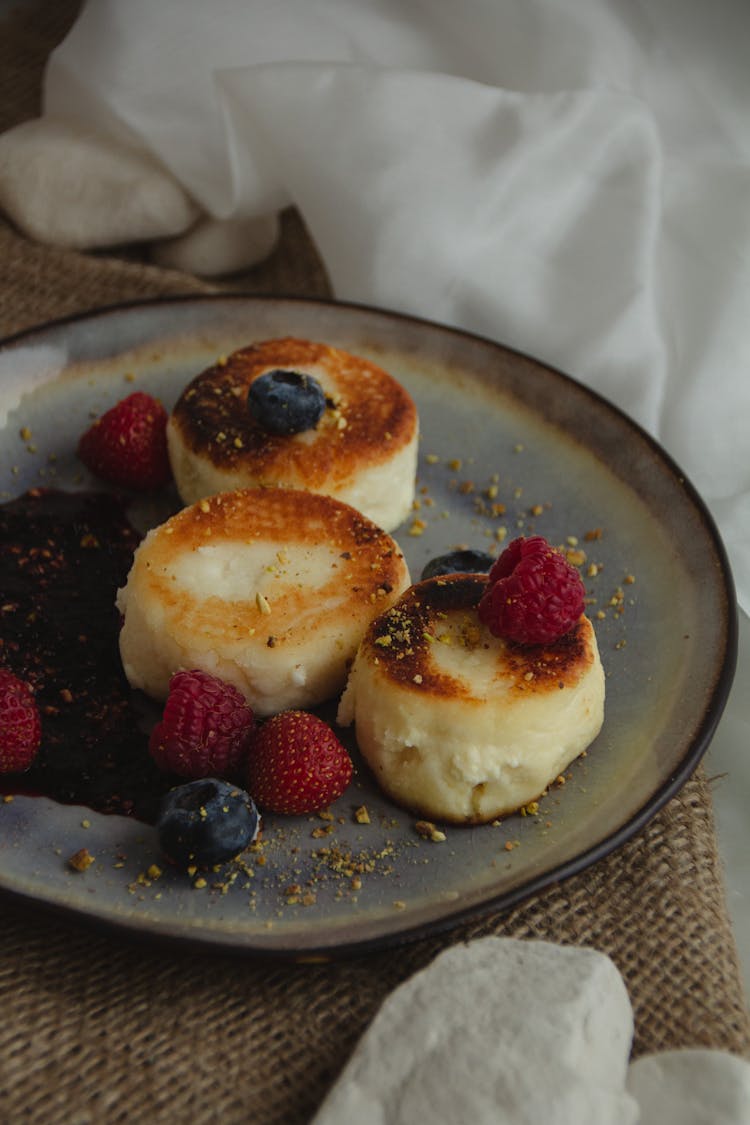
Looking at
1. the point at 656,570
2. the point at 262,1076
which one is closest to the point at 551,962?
the point at 262,1076

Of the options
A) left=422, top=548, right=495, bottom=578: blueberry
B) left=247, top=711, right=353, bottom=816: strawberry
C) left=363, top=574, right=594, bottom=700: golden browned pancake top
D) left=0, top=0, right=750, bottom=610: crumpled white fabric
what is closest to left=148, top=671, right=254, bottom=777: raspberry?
left=247, top=711, right=353, bottom=816: strawberry

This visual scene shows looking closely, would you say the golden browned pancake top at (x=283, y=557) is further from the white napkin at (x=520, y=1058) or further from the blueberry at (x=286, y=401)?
the white napkin at (x=520, y=1058)

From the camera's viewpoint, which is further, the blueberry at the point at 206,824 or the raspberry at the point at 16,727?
the raspberry at the point at 16,727

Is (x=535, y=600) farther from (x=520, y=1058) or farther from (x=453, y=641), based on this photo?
(x=520, y=1058)

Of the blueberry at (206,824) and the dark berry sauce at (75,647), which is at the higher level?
the blueberry at (206,824)

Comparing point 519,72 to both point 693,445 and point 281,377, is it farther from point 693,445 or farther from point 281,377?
point 281,377

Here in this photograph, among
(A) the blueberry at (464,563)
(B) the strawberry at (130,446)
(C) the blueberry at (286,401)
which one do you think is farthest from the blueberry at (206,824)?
(B) the strawberry at (130,446)
